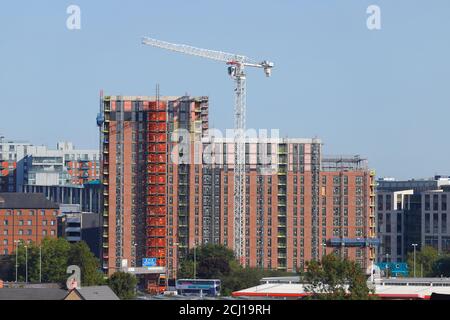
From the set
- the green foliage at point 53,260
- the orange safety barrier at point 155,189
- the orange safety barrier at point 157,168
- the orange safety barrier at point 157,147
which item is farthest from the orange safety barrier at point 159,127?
the green foliage at point 53,260

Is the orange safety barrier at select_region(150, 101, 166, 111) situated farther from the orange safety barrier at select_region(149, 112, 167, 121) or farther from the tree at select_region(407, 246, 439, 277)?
the tree at select_region(407, 246, 439, 277)

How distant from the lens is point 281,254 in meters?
193

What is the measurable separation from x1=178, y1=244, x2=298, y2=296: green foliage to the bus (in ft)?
3.27

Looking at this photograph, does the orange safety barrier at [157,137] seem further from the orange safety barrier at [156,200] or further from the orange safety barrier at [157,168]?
the orange safety barrier at [156,200]

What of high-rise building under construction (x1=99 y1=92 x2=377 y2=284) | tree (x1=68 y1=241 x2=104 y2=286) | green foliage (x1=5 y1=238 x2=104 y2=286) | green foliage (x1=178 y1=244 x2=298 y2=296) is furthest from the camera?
high-rise building under construction (x1=99 y1=92 x2=377 y2=284)

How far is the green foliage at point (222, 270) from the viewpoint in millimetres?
149000

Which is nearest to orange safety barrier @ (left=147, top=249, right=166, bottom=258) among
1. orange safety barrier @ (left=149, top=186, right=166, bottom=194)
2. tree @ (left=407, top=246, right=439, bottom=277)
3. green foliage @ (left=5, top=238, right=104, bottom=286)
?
orange safety barrier @ (left=149, top=186, right=166, bottom=194)

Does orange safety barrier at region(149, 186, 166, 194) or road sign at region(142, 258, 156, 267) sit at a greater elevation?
orange safety barrier at region(149, 186, 166, 194)

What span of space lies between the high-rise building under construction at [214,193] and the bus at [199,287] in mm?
40651

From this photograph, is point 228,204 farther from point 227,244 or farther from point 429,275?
point 429,275

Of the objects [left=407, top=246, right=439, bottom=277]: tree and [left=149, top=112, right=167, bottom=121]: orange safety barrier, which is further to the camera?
[left=149, top=112, right=167, bottom=121]: orange safety barrier

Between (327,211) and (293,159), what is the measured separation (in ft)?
27.1

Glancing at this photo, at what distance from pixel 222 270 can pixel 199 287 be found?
22108 mm

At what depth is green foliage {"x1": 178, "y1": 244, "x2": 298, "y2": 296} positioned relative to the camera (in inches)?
5866
